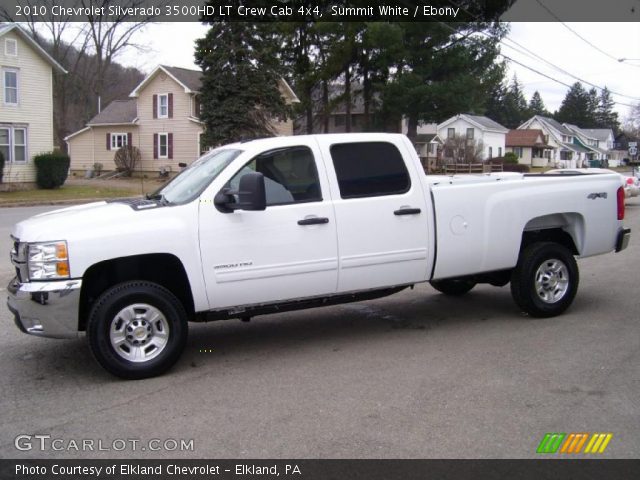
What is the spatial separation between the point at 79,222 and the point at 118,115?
46.6 meters

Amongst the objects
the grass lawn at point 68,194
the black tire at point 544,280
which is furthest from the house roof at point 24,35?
the black tire at point 544,280

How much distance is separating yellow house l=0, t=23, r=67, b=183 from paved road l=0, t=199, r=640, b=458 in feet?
91.3

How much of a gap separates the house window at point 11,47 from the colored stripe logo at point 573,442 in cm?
3409

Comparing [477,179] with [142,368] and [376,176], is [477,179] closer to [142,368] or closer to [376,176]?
[376,176]

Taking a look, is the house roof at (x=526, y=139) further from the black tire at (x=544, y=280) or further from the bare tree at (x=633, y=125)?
the black tire at (x=544, y=280)

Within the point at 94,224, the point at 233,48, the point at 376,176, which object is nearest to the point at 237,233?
the point at 94,224

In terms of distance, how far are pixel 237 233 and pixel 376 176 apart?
156 centimetres

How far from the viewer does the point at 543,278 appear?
7.24m

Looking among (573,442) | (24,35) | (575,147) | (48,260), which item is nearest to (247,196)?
(48,260)

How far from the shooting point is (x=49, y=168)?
31.9 meters

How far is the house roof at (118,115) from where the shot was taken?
48.1 m

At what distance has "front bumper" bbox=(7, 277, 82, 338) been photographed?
5047mm
